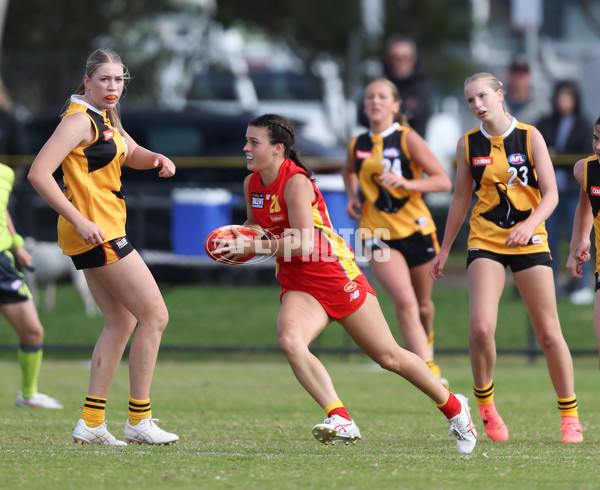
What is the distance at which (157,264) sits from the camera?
12.9 metres

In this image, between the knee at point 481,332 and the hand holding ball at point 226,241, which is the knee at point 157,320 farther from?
the knee at point 481,332

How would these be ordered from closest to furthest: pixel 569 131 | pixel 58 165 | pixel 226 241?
pixel 226 241
pixel 58 165
pixel 569 131

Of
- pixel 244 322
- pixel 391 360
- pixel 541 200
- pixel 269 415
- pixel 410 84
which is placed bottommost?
pixel 269 415

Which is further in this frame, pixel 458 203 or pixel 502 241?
pixel 458 203

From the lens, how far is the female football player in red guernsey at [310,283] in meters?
5.68

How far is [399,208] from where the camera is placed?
821 centimetres

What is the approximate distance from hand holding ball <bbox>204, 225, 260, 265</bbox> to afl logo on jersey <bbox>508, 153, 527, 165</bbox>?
5.39ft

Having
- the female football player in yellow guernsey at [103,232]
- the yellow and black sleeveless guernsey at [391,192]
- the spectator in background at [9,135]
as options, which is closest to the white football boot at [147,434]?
the female football player in yellow guernsey at [103,232]

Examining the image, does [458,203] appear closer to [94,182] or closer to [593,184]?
[593,184]

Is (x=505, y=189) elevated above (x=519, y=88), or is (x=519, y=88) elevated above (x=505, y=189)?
(x=519, y=88)

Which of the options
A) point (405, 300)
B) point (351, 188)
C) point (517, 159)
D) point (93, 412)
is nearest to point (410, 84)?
point (351, 188)

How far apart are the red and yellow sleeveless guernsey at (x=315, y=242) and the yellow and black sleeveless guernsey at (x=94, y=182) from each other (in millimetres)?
743

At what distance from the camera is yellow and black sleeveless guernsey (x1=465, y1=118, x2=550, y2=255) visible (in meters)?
6.45

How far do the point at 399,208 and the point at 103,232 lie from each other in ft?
9.93
